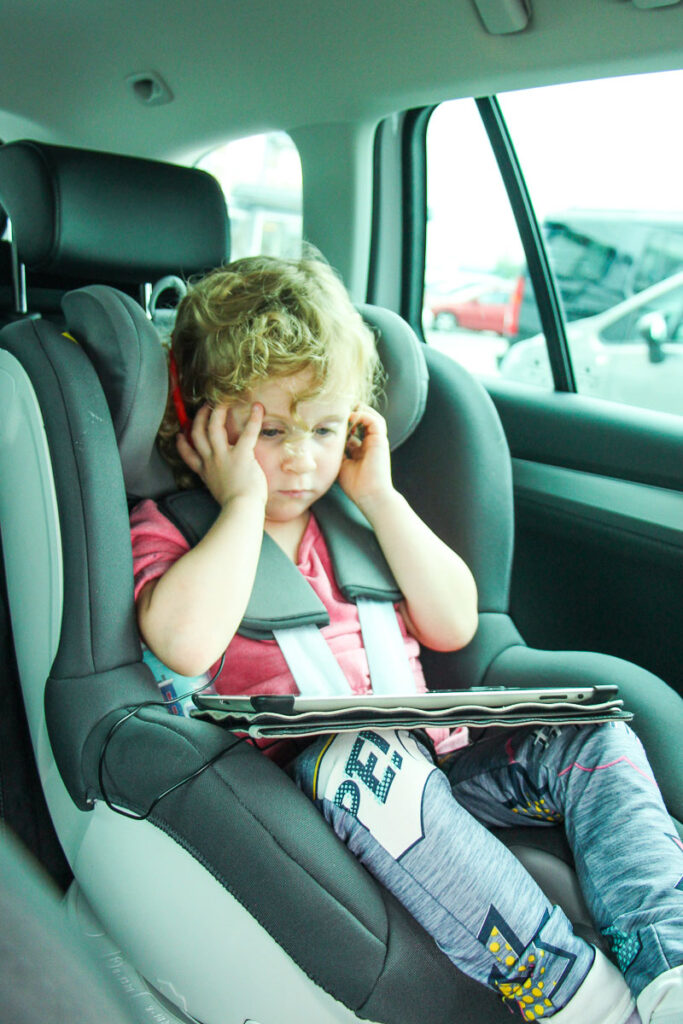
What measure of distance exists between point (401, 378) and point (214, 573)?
557 mm

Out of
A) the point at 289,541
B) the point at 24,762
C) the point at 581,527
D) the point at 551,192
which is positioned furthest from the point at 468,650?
the point at 551,192

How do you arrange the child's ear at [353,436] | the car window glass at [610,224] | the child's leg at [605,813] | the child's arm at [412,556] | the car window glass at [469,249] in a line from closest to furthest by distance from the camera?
the child's leg at [605,813], the child's arm at [412,556], the child's ear at [353,436], the car window glass at [610,224], the car window glass at [469,249]

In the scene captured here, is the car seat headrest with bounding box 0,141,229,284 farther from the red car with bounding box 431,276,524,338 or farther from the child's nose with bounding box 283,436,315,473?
the red car with bounding box 431,276,524,338

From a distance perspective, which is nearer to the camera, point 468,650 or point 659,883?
point 659,883

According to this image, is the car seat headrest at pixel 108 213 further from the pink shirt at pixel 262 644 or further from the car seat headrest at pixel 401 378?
the pink shirt at pixel 262 644

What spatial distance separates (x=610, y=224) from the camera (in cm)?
242

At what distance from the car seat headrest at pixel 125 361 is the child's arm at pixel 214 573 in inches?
5.0

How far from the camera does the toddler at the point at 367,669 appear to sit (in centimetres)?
98

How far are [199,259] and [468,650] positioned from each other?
35.5 inches

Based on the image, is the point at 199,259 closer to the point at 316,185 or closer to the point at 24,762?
the point at 316,185

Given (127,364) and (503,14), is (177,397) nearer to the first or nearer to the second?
(127,364)

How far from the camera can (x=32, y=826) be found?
1.32 meters

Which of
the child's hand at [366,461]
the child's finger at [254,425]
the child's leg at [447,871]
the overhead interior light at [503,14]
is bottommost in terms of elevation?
the child's leg at [447,871]

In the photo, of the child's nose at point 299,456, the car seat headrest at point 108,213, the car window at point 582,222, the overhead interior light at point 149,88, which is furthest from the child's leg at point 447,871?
the overhead interior light at point 149,88
